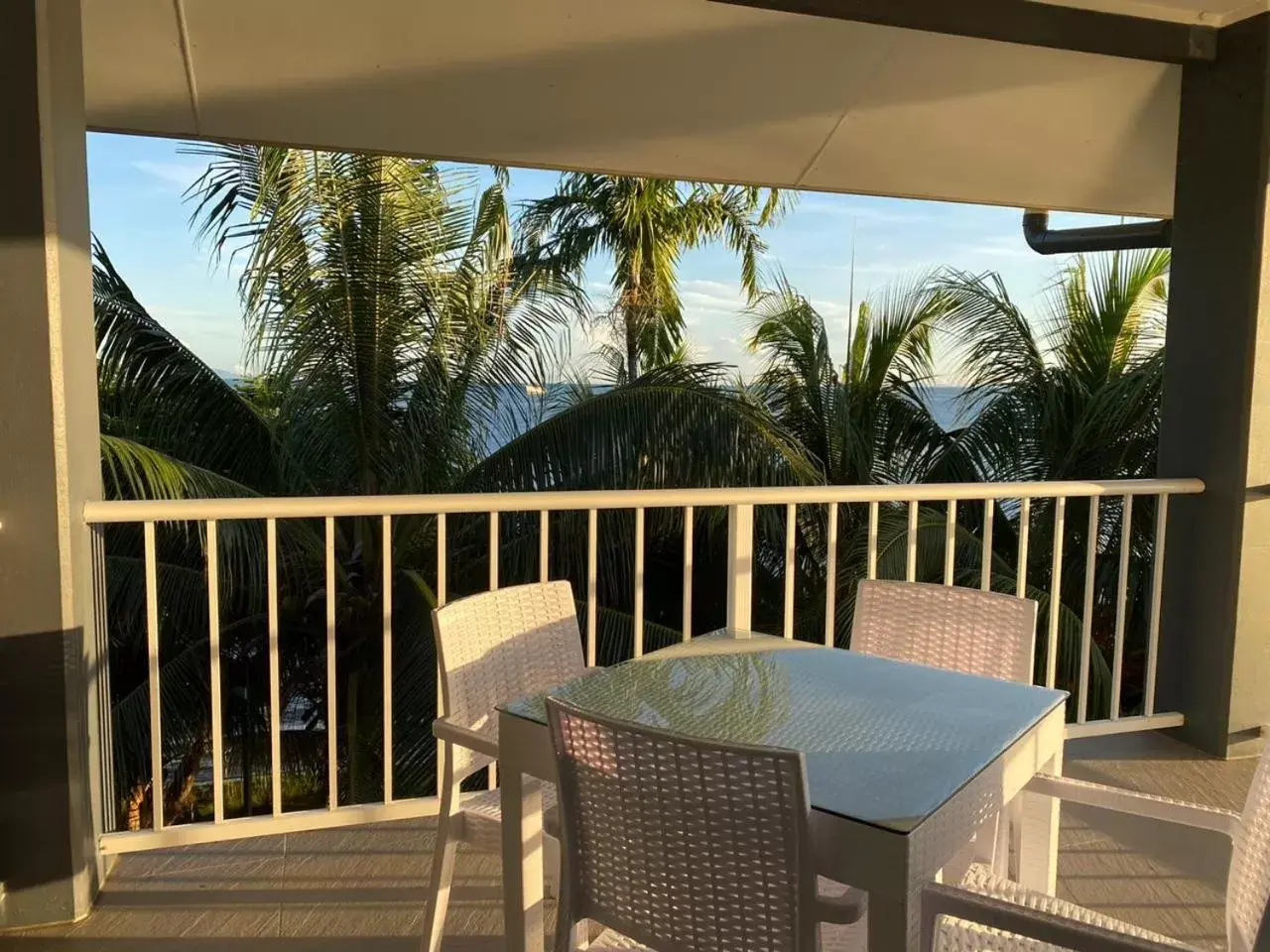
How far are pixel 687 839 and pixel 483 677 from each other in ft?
3.02

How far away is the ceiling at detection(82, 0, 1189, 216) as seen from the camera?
3.23 m

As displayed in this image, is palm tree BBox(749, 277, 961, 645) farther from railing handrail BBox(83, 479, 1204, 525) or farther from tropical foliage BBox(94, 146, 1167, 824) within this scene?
railing handrail BBox(83, 479, 1204, 525)

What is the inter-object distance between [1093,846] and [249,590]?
5803mm

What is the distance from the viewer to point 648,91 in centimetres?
370

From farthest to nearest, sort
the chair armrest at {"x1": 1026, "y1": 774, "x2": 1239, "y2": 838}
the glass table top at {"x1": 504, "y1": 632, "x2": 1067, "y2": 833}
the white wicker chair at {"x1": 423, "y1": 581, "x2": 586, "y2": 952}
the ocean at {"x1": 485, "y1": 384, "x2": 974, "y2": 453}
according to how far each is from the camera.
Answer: the ocean at {"x1": 485, "y1": 384, "x2": 974, "y2": 453} → the white wicker chair at {"x1": 423, "y1": 581, "x2": 586, "y2": 952} → the chair armrest at {"x1": 1026, "y1": 774, "x2": 1239, "y2": 838} → the glass table top at {"x1": 504, "y1": 632, "x2": 1067, "y2": 833}

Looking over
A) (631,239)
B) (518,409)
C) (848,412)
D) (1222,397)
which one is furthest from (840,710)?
(631,239)

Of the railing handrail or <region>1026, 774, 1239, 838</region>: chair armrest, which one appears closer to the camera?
<region>1026, 774, 1239, 838</region>: chair armrest

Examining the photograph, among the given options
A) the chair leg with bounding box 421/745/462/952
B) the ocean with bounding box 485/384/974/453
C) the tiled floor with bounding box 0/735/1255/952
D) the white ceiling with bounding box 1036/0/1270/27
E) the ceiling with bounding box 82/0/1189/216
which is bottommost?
the tiled floor with bounding box 0/735/1255/952

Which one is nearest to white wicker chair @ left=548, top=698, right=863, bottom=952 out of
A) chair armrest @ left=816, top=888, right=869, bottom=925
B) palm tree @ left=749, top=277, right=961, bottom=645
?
chair armrest @ left=816, top=888, right=869, bottom=925

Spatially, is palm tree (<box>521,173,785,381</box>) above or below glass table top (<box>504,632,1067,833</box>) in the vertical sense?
above

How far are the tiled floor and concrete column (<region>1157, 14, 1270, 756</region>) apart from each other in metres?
0.94

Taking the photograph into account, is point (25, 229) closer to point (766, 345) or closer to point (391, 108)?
point (391, 108)

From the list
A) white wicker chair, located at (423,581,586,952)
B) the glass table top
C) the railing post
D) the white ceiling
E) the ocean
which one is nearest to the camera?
the glass table top

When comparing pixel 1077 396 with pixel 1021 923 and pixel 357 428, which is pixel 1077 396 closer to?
pixel 357 428
